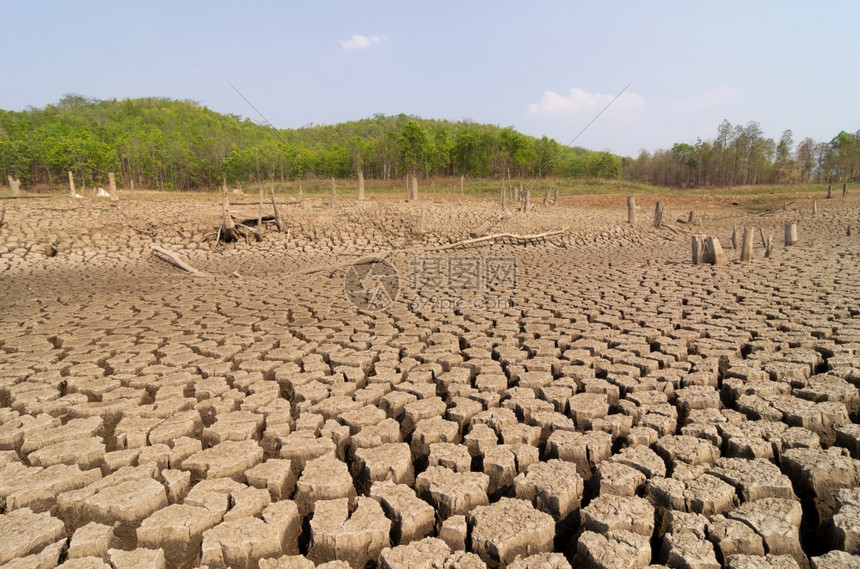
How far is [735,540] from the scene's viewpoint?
72.7 inches

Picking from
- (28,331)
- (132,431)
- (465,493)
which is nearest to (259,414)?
(132,431)

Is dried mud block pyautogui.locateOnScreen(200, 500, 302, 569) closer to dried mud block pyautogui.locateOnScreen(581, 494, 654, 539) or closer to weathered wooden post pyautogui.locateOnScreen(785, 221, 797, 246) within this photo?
dried mud block pyautogui.locateOnScreen(581, 494, 654, 539)

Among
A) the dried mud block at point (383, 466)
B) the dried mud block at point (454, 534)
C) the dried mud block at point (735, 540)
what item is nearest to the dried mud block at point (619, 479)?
the dried mud block at point (735, 540)

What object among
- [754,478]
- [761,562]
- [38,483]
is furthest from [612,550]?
[38,483]

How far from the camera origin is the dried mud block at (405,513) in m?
2.05

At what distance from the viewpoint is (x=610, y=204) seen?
25766 mm

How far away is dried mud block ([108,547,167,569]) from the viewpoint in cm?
182

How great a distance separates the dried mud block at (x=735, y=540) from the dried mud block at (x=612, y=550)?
0.26m

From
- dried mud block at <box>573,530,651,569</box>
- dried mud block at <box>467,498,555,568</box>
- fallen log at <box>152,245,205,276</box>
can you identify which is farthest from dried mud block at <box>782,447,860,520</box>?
fallen log at <box>152,245,205,276</box>

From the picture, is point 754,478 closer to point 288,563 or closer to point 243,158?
point 288,563

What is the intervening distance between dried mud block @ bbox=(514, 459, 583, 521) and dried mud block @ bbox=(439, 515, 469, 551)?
402 millimetres

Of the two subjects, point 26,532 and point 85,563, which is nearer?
point 85,563

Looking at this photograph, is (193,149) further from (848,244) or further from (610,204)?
(848,244)

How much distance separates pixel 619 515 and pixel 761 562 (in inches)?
19.9
